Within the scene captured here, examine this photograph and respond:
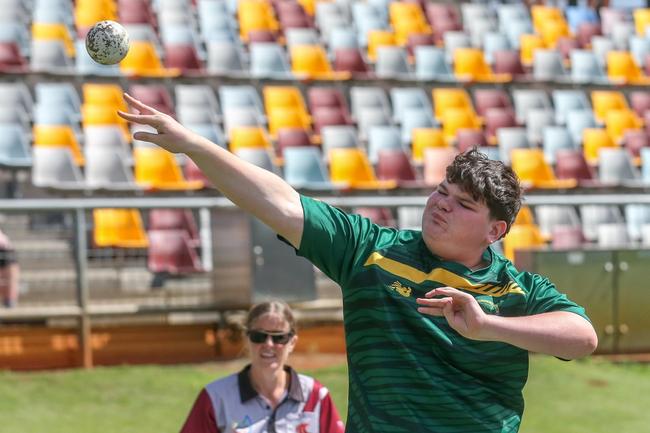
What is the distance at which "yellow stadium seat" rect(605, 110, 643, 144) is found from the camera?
1736cm

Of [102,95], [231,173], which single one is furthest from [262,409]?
[102,95]

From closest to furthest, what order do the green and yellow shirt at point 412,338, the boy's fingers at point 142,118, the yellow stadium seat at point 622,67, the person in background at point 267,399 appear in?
the boy's fingers at point 142,118 < the green and yellow shirt at point 412,338 < the person in background at point 267,399 < the yellow stadium seat at point 622,67

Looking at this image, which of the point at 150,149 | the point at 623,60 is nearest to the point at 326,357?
the point at 150,149

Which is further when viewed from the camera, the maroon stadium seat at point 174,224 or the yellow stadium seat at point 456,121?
the yellow stadium seat at point 456,121

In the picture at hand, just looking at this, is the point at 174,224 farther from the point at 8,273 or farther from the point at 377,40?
the point at 377,40

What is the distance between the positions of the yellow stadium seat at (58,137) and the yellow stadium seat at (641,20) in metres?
12.7

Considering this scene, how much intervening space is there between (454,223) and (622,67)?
1759cm

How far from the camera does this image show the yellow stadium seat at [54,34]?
49.7 feet

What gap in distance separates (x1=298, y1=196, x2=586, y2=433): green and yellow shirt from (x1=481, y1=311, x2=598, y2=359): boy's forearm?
0.13 meters

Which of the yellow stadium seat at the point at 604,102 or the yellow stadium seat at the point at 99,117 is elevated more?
the yellow stadium seat at the point at 604,102

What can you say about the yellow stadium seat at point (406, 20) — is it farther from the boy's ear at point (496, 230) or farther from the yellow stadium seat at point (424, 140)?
the boy's ear at point (496, 230)

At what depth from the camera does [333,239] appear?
2738 millimetres

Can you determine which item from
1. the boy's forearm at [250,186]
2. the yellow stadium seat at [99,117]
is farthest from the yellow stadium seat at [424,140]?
the boy's forearm at [250,186]

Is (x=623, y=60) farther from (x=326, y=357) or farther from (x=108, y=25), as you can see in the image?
(x=108, y=25)
